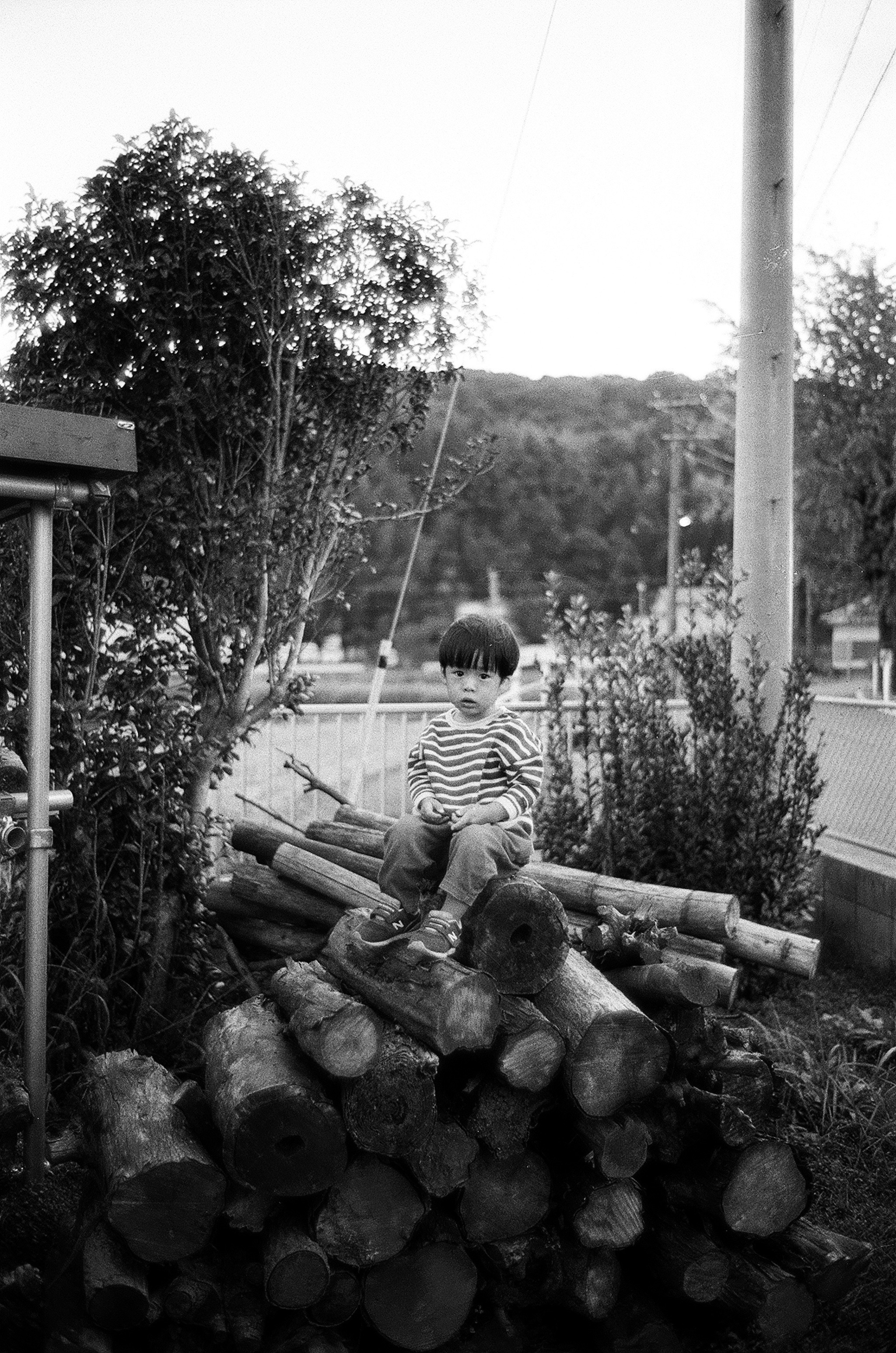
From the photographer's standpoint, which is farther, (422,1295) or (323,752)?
(323,752)

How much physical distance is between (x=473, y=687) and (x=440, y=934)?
0.81m

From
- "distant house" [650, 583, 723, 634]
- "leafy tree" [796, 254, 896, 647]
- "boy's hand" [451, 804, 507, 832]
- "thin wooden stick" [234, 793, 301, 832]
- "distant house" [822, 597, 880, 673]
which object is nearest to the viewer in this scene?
"boy's hand" [451, 804, 507, 832]

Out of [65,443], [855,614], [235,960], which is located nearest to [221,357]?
[65,443]

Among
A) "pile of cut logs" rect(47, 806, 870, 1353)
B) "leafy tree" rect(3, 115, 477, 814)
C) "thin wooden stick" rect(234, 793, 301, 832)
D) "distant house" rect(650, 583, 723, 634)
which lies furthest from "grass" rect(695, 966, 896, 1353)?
"leafy tree" rect(3, 115, 477, 814)

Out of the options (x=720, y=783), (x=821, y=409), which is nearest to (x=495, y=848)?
(x=720, y=783)

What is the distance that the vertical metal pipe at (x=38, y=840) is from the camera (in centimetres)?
327

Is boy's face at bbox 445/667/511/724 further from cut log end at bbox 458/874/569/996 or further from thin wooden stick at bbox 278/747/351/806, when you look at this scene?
thin wooden stick at bbox 278/747/351/806

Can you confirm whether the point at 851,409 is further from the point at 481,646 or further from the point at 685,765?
the point at 481,646

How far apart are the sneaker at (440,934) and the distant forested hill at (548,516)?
24.0 m

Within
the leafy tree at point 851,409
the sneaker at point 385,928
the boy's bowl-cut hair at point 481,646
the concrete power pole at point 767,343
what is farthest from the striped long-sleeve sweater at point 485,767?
the leafy tree at point 851,409

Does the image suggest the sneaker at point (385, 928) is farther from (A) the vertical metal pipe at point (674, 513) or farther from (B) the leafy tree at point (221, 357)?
(A) the vertical metal pipe at point (674, 513)

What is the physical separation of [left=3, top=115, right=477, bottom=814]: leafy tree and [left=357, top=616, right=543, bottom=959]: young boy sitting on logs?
1.59 metres

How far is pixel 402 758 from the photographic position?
731cm

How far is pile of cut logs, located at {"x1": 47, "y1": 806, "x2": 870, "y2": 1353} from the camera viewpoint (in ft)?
8.34
